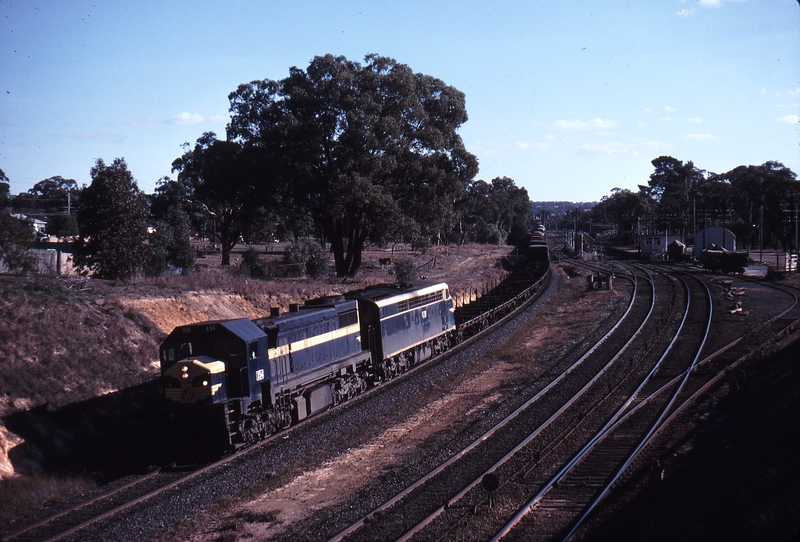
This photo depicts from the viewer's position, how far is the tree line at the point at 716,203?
89312mm

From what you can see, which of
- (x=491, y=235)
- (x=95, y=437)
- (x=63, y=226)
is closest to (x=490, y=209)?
(x=491, y=235)

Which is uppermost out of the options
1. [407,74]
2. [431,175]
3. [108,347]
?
[407,74]

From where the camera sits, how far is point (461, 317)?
1607 inches

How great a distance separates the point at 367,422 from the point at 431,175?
86.2 ft

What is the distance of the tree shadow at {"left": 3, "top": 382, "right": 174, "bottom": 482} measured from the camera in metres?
16.1

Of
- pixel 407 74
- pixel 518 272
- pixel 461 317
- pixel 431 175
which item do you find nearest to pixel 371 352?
pixel 461 317

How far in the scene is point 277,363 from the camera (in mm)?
18453

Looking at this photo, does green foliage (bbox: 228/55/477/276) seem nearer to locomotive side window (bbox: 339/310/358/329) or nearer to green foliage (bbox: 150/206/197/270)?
green foliage (bbox: 150/206/197/270)

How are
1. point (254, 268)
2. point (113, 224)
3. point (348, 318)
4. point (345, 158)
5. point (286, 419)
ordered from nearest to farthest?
1. point (286, 419)
2. point (348, 318)
3. point (113, 224)
4. point (345, 158)
5. point (254, 268)

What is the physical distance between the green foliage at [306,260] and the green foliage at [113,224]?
1627 centimetres

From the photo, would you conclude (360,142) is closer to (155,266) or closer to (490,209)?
(155,266)

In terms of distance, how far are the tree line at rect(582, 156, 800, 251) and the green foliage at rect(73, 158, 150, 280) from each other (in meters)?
68.2

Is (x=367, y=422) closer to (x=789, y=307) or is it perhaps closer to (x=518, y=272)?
(x=789, y=307)

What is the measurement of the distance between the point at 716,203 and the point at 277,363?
120715 millimetres
